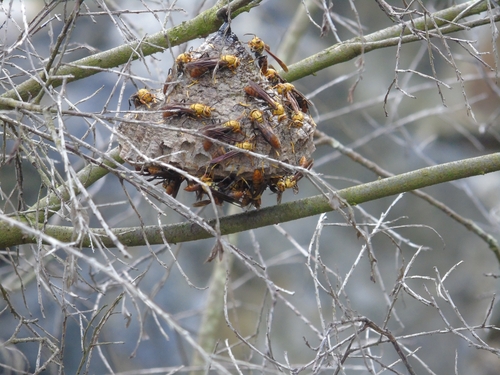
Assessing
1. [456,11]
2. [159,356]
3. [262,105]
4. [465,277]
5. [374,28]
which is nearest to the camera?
[262,105]

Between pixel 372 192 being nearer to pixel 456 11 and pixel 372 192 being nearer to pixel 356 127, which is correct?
pixel 456 11

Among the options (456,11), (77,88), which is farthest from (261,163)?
(77,88)

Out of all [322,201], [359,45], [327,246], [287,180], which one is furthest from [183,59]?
[327,246]

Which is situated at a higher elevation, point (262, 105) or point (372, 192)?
point (262, 105)

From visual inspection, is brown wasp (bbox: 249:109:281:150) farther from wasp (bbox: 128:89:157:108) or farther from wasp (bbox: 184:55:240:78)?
wasp (bbox: 128:89:157:108)

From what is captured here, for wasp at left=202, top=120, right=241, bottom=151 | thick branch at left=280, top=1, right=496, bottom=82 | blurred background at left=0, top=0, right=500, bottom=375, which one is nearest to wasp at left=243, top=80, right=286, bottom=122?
wasp at left=202, top=120, right=241, bottom=151

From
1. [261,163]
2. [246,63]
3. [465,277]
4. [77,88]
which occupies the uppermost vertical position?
[77,88]

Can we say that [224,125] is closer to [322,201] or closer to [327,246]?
[322,201]

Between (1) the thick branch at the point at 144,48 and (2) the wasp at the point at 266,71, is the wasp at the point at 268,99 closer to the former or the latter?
(2) the wasp at the point at 266,71
